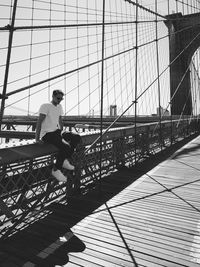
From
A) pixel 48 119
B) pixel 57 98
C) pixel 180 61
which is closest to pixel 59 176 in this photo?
pixel 48 119

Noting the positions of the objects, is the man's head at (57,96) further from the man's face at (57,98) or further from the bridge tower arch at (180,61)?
the bridge tower arch at (180,61)

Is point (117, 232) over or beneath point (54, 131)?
beneath

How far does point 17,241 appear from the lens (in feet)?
9.55

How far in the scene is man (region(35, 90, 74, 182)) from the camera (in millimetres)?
3602

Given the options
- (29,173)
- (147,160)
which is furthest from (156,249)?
(147,160)

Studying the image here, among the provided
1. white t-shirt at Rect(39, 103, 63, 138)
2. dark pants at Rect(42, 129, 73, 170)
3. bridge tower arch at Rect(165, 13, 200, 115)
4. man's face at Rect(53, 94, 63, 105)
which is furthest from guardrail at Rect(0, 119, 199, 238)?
bridge tower arch at Rect(165, 13, 200, 115)

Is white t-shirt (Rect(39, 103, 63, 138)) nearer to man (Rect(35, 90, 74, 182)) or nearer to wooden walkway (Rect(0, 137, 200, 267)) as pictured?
man (Rect(35, 90, 74, 182))

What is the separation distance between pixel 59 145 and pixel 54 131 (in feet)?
0.64

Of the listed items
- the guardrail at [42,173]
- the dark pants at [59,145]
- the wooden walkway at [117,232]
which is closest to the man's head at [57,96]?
the dark pants at [59,145]

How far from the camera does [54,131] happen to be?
144 inches

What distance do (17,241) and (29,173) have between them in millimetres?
819

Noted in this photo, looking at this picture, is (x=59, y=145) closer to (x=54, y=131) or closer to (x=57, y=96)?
(x=54, y=131)

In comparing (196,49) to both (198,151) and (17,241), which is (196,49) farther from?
(17,241)

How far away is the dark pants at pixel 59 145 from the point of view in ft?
11.8
